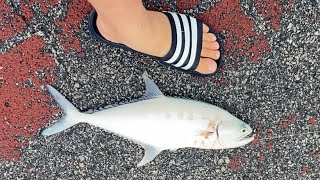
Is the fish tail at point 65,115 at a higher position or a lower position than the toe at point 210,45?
lower

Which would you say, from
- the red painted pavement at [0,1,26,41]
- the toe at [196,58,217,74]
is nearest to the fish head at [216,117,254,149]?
the toe at [196,58,217,74]

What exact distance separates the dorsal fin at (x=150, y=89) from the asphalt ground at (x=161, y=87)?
0.05 metres

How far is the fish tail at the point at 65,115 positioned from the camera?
2619mm

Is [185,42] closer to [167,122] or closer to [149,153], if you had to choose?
[167,122]

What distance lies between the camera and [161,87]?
2678 mm

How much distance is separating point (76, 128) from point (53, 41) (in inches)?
18.1

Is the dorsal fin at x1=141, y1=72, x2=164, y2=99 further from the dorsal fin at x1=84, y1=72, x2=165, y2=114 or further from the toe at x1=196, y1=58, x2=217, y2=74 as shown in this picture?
the toe at x1=196, y1=58, x2=217, y2=74

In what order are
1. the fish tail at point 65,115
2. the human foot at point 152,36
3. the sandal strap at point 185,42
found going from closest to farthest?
the human foot at point 152,36, the sandal strap at point 185,42, the fish tail at point 65,115

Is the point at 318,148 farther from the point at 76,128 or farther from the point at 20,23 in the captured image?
→ the point at 20,23

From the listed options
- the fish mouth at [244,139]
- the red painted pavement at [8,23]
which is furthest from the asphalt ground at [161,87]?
the fish mouth at [244,139]

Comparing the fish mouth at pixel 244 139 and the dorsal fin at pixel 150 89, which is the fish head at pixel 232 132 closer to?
the fish mouth at pixel 244 139

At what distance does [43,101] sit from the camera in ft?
8.84

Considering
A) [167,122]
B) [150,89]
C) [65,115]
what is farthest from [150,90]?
[65,115]

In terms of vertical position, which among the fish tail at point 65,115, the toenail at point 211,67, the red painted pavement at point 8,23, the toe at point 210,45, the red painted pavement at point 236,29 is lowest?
the fish tail at point 65,115
